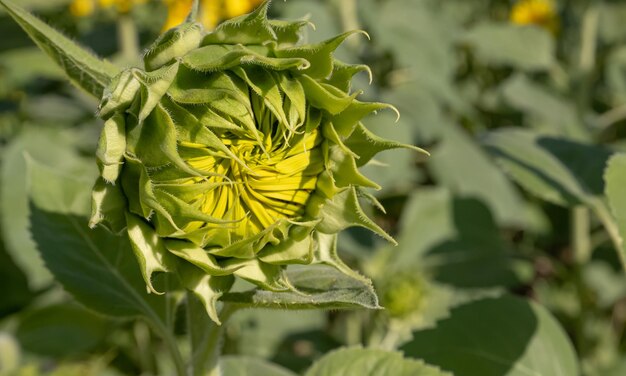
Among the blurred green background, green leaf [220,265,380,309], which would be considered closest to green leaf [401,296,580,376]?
the blurred green background

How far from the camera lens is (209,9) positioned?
229 centimetres

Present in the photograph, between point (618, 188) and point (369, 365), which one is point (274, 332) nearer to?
point (369, 365)

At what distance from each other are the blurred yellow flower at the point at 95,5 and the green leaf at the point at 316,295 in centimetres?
153

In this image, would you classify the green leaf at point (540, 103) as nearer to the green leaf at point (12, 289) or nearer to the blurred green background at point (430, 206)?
the blurred green background at point (430, 206)

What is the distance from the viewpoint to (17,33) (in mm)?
1979

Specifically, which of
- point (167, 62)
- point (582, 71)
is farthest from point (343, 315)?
point (167, 62)

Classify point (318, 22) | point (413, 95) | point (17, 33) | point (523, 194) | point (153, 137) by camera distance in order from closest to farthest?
point (153, 137)
point (17, 33)
point (318, 22)
point (413, 95)
point (523, 194)

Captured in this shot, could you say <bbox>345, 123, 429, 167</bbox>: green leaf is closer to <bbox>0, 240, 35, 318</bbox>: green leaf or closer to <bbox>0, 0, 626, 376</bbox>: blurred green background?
<bbox>0, 0, 626, 376</bbox>: blurred green background

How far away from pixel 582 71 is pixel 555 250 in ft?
2.13

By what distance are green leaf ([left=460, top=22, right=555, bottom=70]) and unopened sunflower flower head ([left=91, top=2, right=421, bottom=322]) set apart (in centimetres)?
195

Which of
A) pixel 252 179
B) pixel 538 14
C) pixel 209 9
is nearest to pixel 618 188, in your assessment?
pixel 252 179

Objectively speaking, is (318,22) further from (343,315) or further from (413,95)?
(343,315)

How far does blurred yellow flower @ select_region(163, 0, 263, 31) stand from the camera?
7.41ft

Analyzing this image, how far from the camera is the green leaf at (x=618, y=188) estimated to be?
3.63 feet
